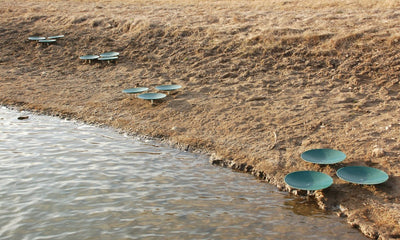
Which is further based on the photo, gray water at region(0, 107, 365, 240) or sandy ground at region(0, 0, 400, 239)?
sandy ground at region(0, 0, 400, 239)

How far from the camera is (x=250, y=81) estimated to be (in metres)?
9.65

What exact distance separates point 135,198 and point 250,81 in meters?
4.54

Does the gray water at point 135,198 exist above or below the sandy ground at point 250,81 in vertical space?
below

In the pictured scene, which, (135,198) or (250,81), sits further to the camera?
(250,81)

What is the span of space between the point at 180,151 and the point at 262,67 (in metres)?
3.43

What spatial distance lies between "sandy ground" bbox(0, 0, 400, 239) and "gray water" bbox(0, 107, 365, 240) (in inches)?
16.6

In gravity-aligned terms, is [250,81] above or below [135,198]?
above

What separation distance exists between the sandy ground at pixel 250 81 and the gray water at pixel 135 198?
42 centimetres

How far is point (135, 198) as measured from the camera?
5.96 m

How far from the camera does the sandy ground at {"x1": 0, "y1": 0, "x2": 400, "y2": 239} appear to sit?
672cm

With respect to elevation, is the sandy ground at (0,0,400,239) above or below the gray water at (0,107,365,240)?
above

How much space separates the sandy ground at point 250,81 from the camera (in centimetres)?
672

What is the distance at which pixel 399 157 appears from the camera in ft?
20.6

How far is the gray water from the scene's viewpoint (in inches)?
205
